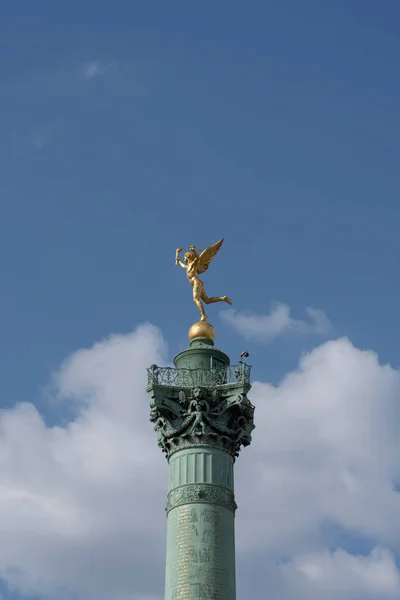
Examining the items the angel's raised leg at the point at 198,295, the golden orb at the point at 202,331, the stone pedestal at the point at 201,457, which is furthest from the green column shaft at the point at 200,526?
the angel's raised leg at the point at 198,295

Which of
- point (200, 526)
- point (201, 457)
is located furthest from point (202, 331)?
point (200, 526)

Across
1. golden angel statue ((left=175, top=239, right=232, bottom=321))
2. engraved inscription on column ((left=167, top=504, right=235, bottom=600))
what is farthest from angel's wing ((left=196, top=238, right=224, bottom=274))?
engraved inscription on column ((left=167, top=504, right=235, bottom=600))

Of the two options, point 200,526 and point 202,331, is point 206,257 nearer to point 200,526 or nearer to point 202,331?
point 202,331

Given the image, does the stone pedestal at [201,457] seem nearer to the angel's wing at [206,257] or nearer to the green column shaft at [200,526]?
the green column shaft at [200,526]

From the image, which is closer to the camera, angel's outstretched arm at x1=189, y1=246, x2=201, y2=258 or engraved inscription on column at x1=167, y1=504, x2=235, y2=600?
engraved inscription on column at x1=167, y1=504, x2=235, y2=600

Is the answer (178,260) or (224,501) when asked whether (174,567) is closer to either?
(224,501)

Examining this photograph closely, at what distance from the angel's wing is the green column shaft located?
37.8 feet

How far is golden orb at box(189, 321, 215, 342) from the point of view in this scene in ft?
178

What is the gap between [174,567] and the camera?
155ft

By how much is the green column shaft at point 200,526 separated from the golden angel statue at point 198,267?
9346 millimetres

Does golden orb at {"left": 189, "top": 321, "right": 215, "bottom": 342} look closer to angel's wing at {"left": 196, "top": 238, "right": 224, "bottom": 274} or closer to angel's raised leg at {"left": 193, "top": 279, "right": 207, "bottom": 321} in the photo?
angel's raised leg at {"left": 193, "top": 279, "right": 207, "bottom": 321}

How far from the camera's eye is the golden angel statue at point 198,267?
5639cm

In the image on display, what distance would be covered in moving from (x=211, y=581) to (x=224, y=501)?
3.95m

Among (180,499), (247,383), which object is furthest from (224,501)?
(247,383)
